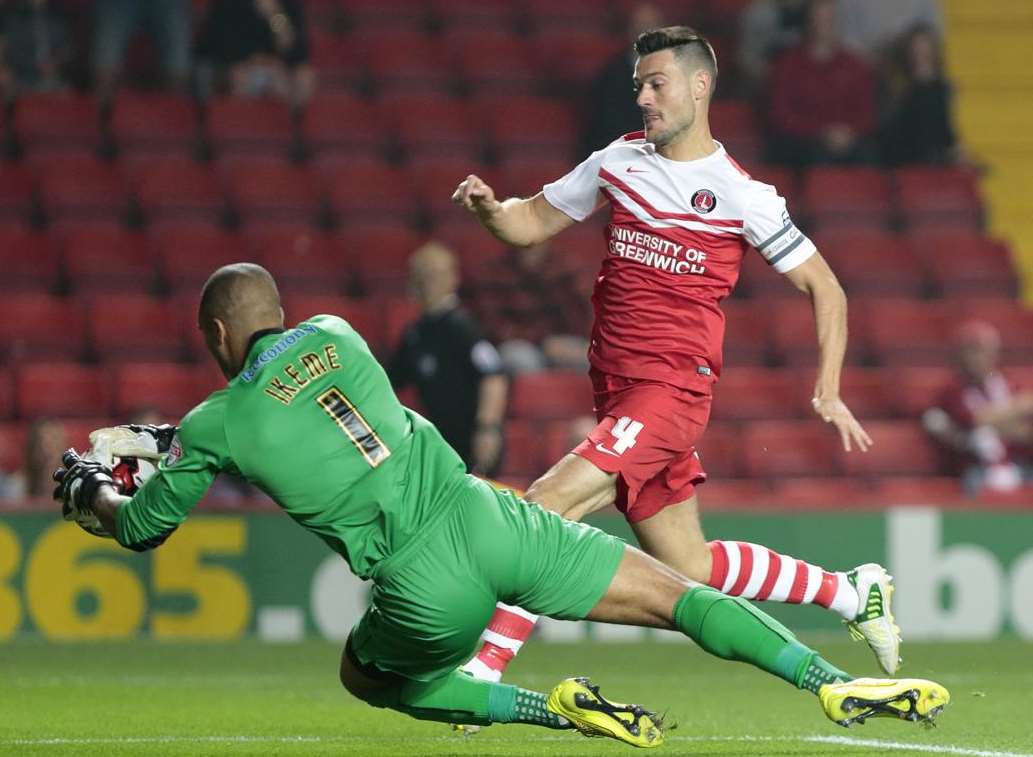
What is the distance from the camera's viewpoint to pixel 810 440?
1302cm

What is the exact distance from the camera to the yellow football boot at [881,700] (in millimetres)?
5172

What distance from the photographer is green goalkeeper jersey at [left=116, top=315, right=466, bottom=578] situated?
201 inches

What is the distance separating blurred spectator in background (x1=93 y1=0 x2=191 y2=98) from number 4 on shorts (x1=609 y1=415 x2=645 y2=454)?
8570 mm

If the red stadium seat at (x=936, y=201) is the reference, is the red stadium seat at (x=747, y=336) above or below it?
below

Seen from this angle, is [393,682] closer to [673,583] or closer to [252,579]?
[673,583]

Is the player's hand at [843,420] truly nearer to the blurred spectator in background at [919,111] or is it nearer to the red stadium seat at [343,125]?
the red stadium seat at [343,125]

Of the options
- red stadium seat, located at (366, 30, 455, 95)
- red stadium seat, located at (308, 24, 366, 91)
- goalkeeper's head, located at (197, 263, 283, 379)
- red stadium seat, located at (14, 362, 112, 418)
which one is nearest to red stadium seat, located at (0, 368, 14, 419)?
red stadium seat, located at (14, 362, 112, 418)

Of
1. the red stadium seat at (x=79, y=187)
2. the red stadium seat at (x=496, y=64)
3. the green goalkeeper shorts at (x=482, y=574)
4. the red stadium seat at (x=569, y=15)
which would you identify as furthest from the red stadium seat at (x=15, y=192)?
the green goalkeeper shorts at (x=482, y=574)

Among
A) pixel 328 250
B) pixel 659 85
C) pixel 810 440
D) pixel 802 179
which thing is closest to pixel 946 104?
pixel 802 179

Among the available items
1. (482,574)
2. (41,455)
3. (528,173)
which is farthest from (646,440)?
(528,173)

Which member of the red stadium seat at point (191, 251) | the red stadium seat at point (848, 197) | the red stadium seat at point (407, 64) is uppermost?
the red stadium seat at point (407, 64)

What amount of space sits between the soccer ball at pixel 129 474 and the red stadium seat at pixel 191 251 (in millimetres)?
7532

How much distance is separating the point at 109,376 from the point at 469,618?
779 centimetres

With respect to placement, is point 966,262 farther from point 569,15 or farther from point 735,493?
point 569,15
